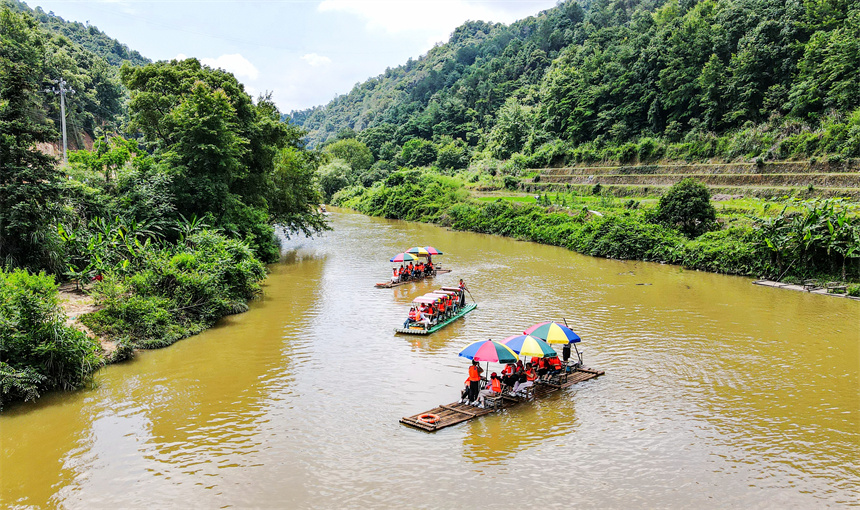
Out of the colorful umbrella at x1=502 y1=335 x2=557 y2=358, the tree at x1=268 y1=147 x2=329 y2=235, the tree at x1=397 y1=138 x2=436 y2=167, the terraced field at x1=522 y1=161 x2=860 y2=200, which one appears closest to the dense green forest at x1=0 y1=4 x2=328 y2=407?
the tree at x1=268 y1=147 x2=329 y2=235

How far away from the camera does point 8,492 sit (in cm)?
952

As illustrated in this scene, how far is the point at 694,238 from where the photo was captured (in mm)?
32219

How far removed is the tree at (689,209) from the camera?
3150 cm

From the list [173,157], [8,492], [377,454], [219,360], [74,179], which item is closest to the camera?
[8,492]

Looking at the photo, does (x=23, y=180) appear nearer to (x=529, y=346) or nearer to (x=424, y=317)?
(x=424, y=317)

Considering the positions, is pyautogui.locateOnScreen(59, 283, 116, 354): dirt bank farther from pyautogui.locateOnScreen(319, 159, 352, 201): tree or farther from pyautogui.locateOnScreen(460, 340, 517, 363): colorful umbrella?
pyautogui.locateOnScreen(319, 159, 352, 201): tree

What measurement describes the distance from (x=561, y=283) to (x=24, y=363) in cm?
2127

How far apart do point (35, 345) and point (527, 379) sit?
11.3 meters

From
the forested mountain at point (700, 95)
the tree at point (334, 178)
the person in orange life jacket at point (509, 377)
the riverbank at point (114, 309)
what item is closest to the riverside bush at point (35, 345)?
the riverbank at point (114, 309)

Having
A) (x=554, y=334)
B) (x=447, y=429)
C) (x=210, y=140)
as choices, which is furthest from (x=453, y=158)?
(x=447, y=429)

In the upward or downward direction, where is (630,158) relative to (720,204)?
upward

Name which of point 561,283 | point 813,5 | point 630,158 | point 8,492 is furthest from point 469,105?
point 8,492

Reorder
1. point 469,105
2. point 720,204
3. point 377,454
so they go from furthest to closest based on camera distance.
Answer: point 469,105 < point 720,204 < point 377,454

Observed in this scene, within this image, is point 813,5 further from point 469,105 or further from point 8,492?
point 469,105
